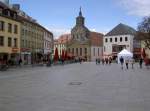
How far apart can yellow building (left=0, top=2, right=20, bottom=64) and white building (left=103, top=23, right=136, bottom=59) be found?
6327cm

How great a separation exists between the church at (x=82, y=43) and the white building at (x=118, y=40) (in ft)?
54.2

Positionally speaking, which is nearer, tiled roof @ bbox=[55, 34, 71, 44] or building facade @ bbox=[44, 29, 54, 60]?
building facade @ bbox=[44, 29, 54, 60]

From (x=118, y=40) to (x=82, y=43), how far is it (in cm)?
2493

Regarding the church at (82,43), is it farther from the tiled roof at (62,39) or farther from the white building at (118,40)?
the tiled roof at (62,39)

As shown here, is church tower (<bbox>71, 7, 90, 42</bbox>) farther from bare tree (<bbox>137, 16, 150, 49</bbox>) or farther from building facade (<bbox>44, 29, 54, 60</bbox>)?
bare tree (<bbox>137, 16, 150, 49</bbox>)

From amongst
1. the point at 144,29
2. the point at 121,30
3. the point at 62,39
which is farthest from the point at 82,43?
the point at 144,29

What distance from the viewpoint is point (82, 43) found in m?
146

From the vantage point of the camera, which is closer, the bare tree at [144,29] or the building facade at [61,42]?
the bare tree at [144,29]

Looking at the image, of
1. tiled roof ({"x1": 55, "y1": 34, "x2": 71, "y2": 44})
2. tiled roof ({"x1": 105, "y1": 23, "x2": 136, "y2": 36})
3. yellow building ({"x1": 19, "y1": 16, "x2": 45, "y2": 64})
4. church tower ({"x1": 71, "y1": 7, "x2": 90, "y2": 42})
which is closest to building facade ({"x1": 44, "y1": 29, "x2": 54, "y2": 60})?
yellow building ({"x1": 19, "y1": 16, "x2": 45, "y2": 64})

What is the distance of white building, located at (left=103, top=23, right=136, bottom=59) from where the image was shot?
123m

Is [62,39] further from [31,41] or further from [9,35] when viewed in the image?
[9,35]

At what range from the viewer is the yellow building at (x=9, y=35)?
195ft

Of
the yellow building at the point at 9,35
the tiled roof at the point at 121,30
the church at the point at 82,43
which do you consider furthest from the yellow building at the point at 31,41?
the church at the point at 82,43

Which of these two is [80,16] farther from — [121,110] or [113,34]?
[121,110]
